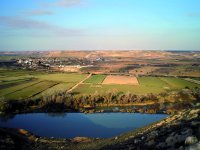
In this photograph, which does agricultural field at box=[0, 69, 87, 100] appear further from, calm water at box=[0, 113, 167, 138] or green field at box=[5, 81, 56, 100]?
calm water at box=[0, 113, 167, 138]

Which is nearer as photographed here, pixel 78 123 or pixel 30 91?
pixel 78 123

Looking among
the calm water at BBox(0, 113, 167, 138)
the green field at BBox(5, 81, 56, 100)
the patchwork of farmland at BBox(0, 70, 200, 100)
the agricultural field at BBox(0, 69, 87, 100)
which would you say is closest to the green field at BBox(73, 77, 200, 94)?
the patchwork of farmland at BBox(0, 70, 200, 100)

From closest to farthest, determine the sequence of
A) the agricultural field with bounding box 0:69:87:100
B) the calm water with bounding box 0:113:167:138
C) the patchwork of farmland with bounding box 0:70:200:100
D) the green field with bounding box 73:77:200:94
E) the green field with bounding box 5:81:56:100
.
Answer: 1. the calm water with bounding box 0:113:167:138
2. the green field with bounding box 5:81:56:100
3. the agricultural field with bounding box 0:69:87:100
4. the patchwork of farmland with bounding box 0:70:200:100
5. the green field with bounding box 73:77:200:94

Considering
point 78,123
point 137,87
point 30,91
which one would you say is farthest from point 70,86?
point 78,123

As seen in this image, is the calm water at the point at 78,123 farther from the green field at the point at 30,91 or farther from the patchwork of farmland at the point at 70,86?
the patchwork of farmland at the point at 70,86

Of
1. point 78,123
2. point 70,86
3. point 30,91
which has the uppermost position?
point 70,86

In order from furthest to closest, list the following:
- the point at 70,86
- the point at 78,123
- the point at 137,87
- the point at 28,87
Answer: the point at 70,86 → the point at 137,87 → the point at 28,87 → the point at 78,123

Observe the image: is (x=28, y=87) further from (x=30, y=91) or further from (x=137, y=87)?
(x=137, y=87)

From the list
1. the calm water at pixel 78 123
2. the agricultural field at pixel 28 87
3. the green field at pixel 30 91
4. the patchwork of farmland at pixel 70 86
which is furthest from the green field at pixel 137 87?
the calm water at pixel 78 123

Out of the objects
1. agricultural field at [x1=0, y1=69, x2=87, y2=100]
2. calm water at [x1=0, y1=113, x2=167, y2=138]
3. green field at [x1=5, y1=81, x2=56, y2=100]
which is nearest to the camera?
calm water at [x1=0, y1=113, x2=167, y2=138]
